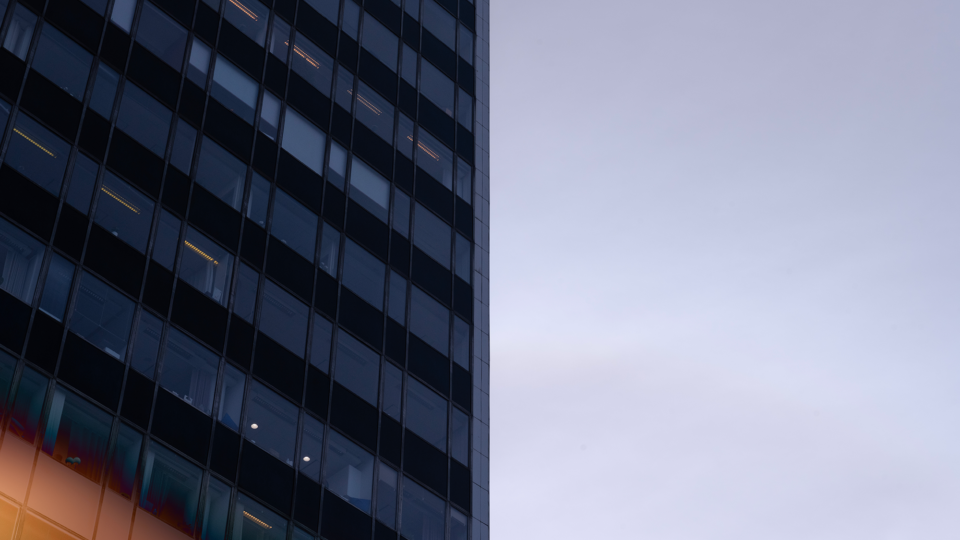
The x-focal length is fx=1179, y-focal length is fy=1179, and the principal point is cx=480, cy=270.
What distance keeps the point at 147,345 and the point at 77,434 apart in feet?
13.7

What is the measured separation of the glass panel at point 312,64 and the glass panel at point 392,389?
39.7 feet

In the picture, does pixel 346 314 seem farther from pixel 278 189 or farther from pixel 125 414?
pixel 125 414

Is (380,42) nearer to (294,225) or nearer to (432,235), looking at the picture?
(432,235)

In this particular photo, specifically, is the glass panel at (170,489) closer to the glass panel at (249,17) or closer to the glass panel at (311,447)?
the glass panel at (311,447)

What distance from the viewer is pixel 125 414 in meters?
33.1

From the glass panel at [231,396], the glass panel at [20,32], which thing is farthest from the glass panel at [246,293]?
the glass panel at [20,32]

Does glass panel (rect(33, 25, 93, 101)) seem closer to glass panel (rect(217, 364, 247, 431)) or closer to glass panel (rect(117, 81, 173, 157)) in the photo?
glass panel (rect(117, 81, 173, 157))

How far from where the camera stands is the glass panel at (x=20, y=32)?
36000 millimetres

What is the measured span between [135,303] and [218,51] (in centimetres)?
1263

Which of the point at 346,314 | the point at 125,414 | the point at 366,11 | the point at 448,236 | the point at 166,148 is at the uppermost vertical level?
the point at 366,11

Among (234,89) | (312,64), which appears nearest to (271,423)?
(234,89)

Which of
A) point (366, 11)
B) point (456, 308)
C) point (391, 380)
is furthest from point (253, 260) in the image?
point (366, 11)

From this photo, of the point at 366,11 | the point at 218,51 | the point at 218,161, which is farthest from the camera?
the point at 366,11

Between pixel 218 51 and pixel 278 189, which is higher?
pixel 218 51
